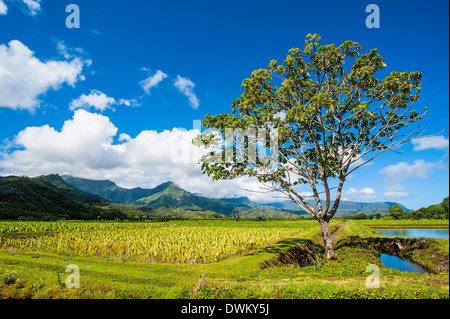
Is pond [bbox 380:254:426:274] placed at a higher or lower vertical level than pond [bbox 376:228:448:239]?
higher

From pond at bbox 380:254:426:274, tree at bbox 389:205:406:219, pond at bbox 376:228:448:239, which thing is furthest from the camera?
tree at bbox 389:205:406:219

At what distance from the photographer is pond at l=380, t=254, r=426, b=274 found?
1817 cm

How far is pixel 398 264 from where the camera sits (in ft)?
65.9

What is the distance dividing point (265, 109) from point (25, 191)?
221 m

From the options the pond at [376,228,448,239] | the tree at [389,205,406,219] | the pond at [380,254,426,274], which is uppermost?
the pond at [380,254,426,274]

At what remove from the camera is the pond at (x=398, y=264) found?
715 inches

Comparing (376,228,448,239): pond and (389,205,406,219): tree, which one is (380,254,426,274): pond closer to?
(376,228,448,239): pond

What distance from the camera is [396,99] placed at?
55.9 feet

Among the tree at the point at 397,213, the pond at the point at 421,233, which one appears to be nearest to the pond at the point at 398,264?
the pond at the point at 421,233

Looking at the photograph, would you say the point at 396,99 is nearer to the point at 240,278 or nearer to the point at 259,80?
the point at 259,80

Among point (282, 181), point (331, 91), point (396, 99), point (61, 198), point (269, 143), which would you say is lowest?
point (61, 198)

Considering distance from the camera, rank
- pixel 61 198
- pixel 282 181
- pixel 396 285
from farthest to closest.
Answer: pixel 61 198
pixel 282 181
pixel 396 285

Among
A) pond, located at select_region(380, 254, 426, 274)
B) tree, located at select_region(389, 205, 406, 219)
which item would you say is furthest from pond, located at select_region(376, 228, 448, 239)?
tree, located at select_region(389, 205, 406, 219)

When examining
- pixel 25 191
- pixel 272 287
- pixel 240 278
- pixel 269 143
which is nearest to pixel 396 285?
pixel 272 287
